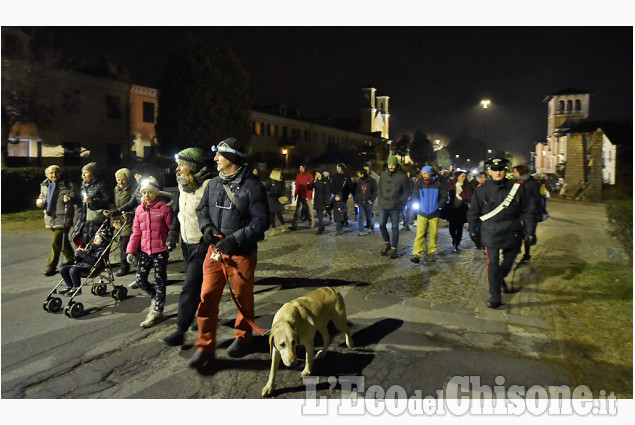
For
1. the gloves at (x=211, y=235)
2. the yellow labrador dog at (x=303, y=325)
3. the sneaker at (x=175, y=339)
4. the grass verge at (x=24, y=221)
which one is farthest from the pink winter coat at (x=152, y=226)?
the grass verge at (x=24, y=221)

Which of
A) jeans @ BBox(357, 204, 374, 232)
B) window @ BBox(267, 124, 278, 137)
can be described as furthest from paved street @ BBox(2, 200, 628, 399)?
window @ BBox(267, 124, 278, 137)

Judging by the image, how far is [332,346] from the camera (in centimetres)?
474

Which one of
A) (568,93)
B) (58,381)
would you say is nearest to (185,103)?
(58,381)

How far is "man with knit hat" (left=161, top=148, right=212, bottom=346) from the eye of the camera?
15.5 ft

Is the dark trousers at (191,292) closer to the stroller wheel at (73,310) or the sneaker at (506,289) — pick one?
the stroller wheel at (73,310)

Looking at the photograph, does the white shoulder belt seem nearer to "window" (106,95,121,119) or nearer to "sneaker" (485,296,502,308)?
"sneaker" (485,296,502,308)

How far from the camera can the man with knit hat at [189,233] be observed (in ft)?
15.5

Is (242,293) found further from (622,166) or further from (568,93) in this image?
(568,93)

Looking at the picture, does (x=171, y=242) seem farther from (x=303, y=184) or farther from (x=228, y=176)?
(x=303, y=184)

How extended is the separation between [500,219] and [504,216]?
62mm

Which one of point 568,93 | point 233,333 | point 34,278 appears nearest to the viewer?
point 233,333

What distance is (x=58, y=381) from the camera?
13.3ft

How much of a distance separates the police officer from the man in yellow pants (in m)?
2.67

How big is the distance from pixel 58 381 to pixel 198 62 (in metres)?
28.5
